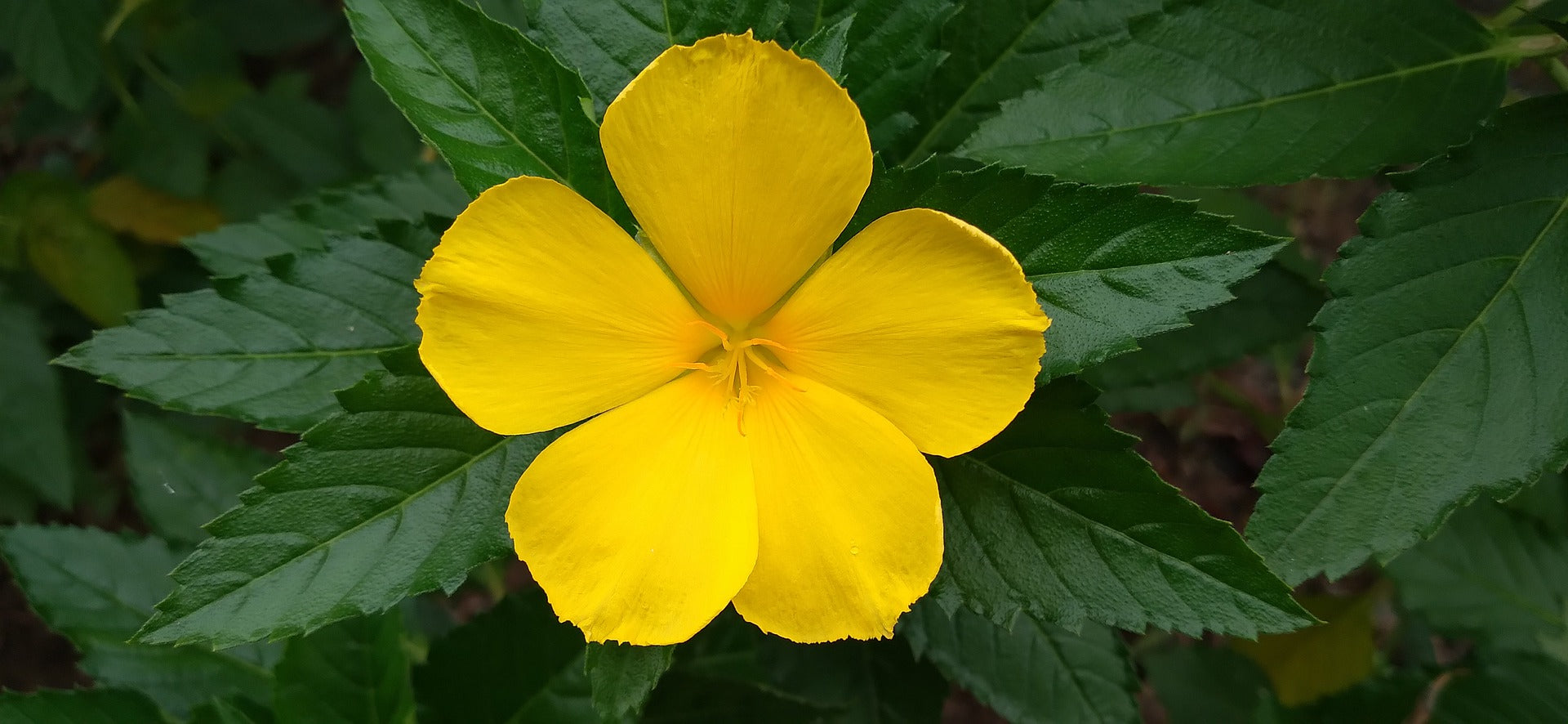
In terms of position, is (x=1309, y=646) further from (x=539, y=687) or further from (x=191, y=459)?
(x=191, y=459)

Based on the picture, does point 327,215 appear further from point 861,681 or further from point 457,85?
point 861,681

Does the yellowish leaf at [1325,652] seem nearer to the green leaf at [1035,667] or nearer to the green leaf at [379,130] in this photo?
the green leaf at [1035,667]

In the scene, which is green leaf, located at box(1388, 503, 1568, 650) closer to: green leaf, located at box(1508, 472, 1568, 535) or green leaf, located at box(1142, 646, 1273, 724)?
green leaf, located at box(1508, 472, 1568, 535)

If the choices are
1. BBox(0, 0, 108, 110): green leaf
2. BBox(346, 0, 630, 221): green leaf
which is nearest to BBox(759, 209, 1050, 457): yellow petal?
BBox(346, 0, 630, 221): green leaf

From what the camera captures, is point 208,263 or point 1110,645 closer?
point 1110,645

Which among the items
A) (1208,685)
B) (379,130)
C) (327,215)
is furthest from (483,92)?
(1208,685)

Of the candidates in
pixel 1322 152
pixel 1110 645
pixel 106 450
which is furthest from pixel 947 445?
pixel 106 450
